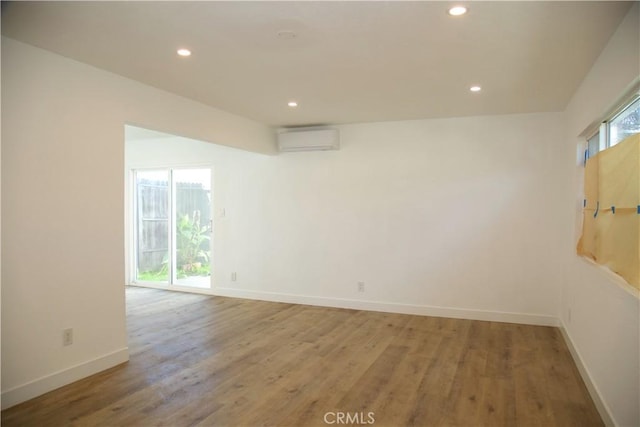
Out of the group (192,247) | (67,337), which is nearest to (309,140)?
(192,247)

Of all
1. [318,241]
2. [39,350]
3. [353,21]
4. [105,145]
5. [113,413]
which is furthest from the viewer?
[318,241]

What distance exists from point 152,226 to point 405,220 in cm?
432

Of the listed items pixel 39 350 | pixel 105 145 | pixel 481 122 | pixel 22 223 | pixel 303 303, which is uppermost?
pixel 481 122

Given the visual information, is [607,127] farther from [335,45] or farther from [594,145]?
[335,45]

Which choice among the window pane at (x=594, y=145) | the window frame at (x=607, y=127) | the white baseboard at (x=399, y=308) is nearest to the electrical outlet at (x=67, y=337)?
the white baseboard at (x=399, y=308)

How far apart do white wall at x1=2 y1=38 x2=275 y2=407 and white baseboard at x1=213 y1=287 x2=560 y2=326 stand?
102 inches

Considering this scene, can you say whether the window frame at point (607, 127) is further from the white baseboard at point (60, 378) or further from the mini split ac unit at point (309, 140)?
the white baseboard at point (60, 378)

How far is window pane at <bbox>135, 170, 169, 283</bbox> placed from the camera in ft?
22.1

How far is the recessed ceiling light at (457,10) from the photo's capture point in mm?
2170

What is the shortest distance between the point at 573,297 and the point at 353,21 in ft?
10.5

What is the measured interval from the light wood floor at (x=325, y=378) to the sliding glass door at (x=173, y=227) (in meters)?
1.75

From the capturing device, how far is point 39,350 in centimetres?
287

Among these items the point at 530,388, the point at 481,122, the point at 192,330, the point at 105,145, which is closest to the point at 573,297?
the point at 530,388

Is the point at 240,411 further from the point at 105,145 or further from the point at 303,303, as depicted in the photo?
the point at 303,303
